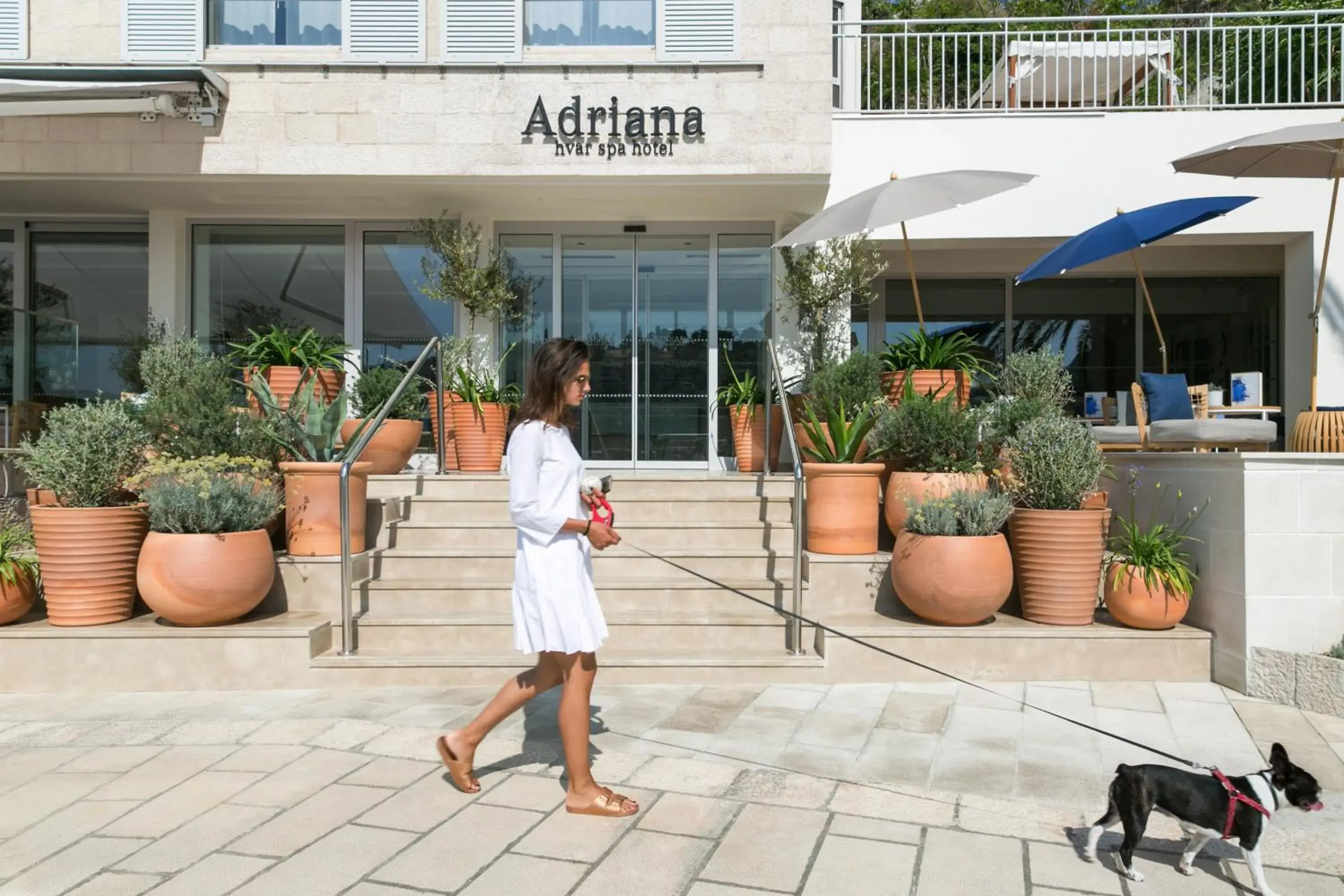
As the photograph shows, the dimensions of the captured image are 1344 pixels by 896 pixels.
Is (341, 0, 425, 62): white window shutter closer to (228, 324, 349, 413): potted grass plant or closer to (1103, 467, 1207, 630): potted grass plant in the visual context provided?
(228, 324, 349, 413): potted grass plant

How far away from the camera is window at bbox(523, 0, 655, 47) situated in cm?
814

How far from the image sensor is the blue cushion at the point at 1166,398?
7.16m

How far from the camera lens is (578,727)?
308cm

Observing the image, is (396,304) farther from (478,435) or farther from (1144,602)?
(1144,602)

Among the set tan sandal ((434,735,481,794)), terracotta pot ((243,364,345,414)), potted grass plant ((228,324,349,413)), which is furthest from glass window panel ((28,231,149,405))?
tan sandal ((434,735,481,794))

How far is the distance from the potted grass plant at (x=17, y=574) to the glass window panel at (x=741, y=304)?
18.0 feet

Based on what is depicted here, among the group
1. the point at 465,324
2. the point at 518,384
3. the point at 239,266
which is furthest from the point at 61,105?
the point at 518,384

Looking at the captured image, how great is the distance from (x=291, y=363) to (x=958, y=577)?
5248 millimetres

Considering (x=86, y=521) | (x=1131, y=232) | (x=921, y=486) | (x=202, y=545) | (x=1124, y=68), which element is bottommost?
(x=202, y=545)

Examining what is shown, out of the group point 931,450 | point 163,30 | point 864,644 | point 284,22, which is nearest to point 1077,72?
point 931,450

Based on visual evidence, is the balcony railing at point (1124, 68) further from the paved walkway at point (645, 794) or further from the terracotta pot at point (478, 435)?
the paved walkway at point (645, 794)

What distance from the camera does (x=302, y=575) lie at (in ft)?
17.8

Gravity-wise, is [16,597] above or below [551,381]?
below

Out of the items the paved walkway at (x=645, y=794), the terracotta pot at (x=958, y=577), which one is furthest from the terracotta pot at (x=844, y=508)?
the paved walkway at (x=645, y=794)
